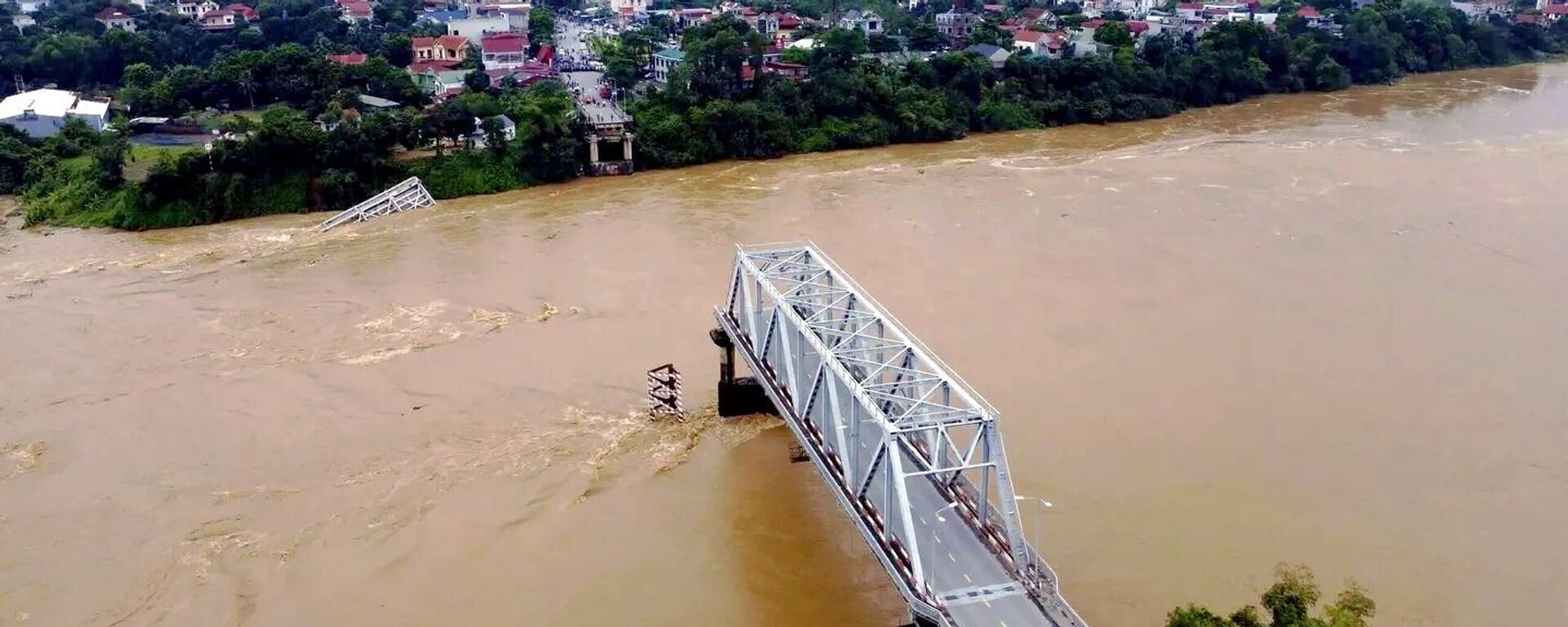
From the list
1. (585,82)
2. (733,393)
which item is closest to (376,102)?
(585,82)

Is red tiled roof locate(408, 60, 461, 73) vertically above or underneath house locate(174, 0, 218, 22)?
underneath

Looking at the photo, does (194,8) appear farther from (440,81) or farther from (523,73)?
(523,73)

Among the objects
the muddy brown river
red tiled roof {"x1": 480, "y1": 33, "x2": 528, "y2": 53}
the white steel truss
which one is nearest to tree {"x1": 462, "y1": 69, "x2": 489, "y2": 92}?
red tiled roof {"x1": 480, "y1": 33, "x2": 528, "y2": 53}


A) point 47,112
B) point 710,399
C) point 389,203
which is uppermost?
point 47,112

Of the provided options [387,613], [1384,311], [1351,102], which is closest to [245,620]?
[387,613]

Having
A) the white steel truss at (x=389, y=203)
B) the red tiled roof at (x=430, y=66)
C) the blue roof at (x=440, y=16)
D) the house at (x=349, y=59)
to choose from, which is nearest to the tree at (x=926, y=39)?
the red tiled roof at (x=430, y=66)

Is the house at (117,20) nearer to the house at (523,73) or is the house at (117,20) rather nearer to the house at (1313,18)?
the house at (523,73)

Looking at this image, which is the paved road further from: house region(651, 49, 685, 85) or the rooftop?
the rooftop
